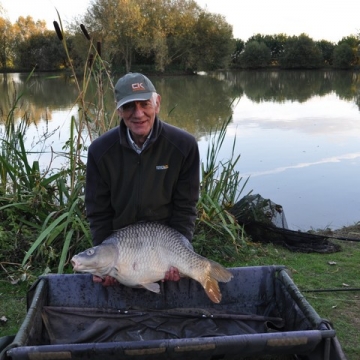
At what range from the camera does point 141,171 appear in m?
2.11

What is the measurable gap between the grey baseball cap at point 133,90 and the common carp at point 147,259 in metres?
0.54

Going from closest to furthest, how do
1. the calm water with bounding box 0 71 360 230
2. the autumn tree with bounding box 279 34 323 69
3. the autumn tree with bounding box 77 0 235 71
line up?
1. the calm water with bounding box 0 71 360 230
2. the autumn tree with bounding box 77 0 235 71
3. the autumn tree with bounding box 279 34 323 69

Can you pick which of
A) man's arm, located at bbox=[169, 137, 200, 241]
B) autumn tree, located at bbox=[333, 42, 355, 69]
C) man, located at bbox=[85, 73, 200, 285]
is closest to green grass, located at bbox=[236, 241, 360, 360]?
man's arm, located at bbox=[169, 137, 200, 241]

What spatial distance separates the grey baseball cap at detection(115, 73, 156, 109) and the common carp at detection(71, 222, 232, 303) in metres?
0.54

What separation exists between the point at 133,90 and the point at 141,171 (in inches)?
14.8

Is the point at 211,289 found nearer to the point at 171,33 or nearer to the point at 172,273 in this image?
the point at 172,273

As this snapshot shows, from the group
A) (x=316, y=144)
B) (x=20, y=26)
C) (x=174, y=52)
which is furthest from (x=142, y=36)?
(x=316, y=144)

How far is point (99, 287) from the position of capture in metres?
2.26


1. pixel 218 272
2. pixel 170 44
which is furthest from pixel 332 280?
pixel 170 44

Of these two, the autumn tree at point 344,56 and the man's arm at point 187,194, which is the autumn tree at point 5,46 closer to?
the man's arm at point 187,194

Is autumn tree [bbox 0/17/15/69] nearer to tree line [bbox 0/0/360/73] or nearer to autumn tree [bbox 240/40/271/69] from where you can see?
tree line [bbox 0/0/360/73]

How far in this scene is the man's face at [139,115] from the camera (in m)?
1.98

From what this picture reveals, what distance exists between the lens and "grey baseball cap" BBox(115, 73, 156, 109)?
6.38 feet

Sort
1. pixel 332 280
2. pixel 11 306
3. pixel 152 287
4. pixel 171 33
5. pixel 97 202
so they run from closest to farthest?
pixel 152 287 < pixel 97 202 < pixel 11 306 < pixel 332 280 < pixel 171 33
